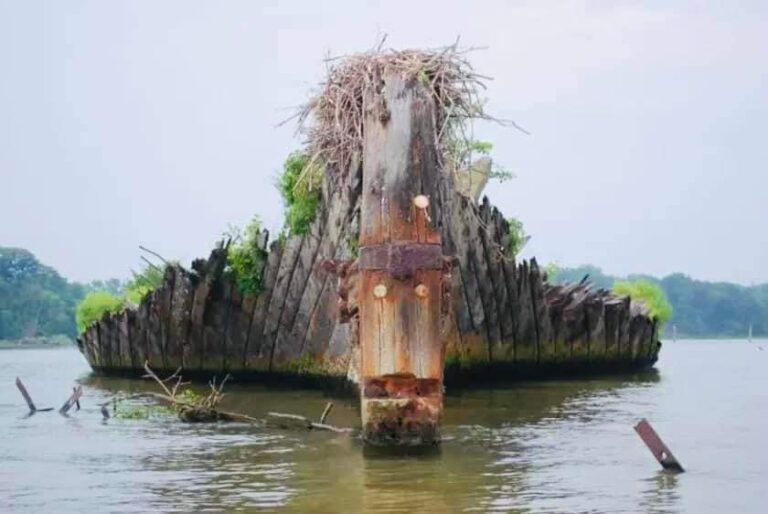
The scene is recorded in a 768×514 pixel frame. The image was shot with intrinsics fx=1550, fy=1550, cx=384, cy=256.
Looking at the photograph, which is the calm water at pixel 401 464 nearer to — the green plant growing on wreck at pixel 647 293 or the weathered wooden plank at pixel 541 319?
the weathered wooden plank at pixel 541 319

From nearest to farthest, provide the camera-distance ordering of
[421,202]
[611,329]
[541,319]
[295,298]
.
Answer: [421,202], [295,298], [541,319], [611,329]

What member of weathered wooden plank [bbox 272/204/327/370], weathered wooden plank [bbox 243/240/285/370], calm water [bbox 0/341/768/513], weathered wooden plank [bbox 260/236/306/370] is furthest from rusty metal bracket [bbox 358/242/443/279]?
weathered wooden plank [bbox 243/240/285/370]

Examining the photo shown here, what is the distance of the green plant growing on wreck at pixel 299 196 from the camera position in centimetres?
2819

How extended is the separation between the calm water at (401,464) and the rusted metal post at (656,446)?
0.19m

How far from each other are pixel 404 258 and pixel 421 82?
8.85ft

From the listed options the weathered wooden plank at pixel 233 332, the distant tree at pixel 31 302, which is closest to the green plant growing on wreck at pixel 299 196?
the weathered wooden plank at pixel 233 332

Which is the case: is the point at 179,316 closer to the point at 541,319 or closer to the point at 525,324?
the point at 525,324

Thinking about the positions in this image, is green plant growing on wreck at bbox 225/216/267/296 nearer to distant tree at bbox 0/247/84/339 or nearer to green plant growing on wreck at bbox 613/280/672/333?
green plant growing on wreck at bbox 613/280/672/333

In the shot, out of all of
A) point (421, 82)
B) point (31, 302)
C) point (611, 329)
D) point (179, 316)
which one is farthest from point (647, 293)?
point (31, 302)

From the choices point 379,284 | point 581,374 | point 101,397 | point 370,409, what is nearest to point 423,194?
point 379,284

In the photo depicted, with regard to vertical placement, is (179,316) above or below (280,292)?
below

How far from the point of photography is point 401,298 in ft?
54.5

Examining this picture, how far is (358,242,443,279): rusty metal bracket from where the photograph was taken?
16.6m

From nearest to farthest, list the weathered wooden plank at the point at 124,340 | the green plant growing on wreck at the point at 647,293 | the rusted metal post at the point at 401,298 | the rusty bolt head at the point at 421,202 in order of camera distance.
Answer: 1. the rusted metal post at the point at 401,298
2. the rusty bolt head at the point at 421,202
3. the weathered wooden plank at the point at 124,340
4. the green plant growing on wreck at the point at 647,293
